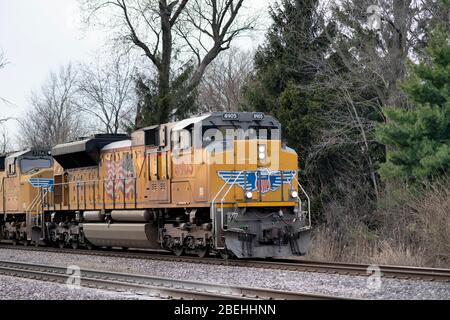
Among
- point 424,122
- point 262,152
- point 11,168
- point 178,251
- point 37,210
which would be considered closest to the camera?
point 262,152

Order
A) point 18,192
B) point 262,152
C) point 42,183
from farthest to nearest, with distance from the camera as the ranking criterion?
point 18,192 → point 42,183 → point 262,152

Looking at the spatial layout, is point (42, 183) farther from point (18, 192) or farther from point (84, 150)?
point (84, 150)

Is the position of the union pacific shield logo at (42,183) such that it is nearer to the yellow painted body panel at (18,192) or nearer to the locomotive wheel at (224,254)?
the yellow painted body panel at (18,192)

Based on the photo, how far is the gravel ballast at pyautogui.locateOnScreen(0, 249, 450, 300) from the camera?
34.3 ft

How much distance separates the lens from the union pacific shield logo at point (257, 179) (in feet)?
51.1

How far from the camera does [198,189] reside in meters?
15.8

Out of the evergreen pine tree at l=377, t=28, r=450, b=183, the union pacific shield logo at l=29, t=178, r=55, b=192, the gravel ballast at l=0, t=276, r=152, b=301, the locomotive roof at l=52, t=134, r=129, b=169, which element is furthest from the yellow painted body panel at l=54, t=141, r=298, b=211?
the gravel ballast at l=0, t=276, r=152, b=301

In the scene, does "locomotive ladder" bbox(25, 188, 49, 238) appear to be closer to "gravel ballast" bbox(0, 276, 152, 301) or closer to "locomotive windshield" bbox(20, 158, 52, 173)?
"locomotive windshield" bbox(20, 158, 52, 173)

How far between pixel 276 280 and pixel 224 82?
4492 centimetres

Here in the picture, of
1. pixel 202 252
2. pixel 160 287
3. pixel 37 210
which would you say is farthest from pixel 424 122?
pixel 37 210

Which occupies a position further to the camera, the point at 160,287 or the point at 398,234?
the point at 398,234

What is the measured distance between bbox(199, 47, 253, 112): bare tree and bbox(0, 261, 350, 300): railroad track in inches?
1412

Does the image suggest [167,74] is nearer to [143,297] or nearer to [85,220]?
[85,220]

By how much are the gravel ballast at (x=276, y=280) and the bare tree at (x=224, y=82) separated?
33772 mm
